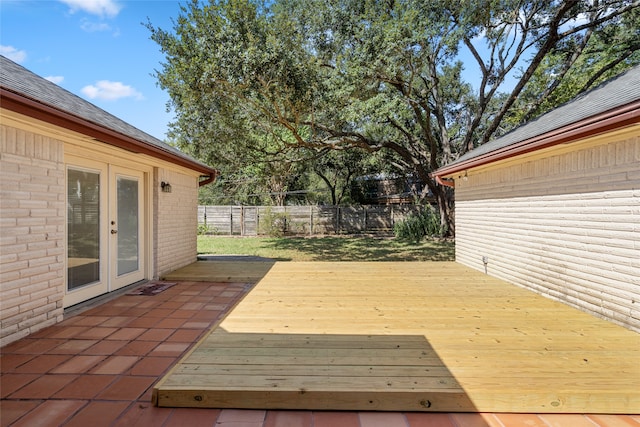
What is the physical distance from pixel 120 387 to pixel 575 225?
5079 mm

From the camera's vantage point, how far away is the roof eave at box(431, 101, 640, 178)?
2921 mm

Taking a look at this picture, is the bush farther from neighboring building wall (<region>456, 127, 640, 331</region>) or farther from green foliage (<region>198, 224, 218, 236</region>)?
green foliage (<region>198, 224, 218, 236</region>)

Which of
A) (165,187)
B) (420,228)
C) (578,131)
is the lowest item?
(420,228)

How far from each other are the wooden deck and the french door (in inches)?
82.5

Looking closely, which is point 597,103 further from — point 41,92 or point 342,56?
point 41,92

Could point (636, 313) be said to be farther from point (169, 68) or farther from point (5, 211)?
point (169, 68)

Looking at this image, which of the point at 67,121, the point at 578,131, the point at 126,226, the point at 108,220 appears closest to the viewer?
the point at 67,121

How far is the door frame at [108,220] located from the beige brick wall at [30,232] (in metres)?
0.32

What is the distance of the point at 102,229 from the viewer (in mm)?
4473

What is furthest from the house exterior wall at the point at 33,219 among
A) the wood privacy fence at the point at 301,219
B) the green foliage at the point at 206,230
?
the green foliage at the point at 206,230

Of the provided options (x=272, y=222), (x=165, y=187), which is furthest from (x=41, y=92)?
(x=272, y=222)

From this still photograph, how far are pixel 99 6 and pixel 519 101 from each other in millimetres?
15119

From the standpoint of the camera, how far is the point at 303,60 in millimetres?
8352

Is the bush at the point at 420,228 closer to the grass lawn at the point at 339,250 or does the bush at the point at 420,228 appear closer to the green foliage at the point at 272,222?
the grass lawn at the point at 339,250
